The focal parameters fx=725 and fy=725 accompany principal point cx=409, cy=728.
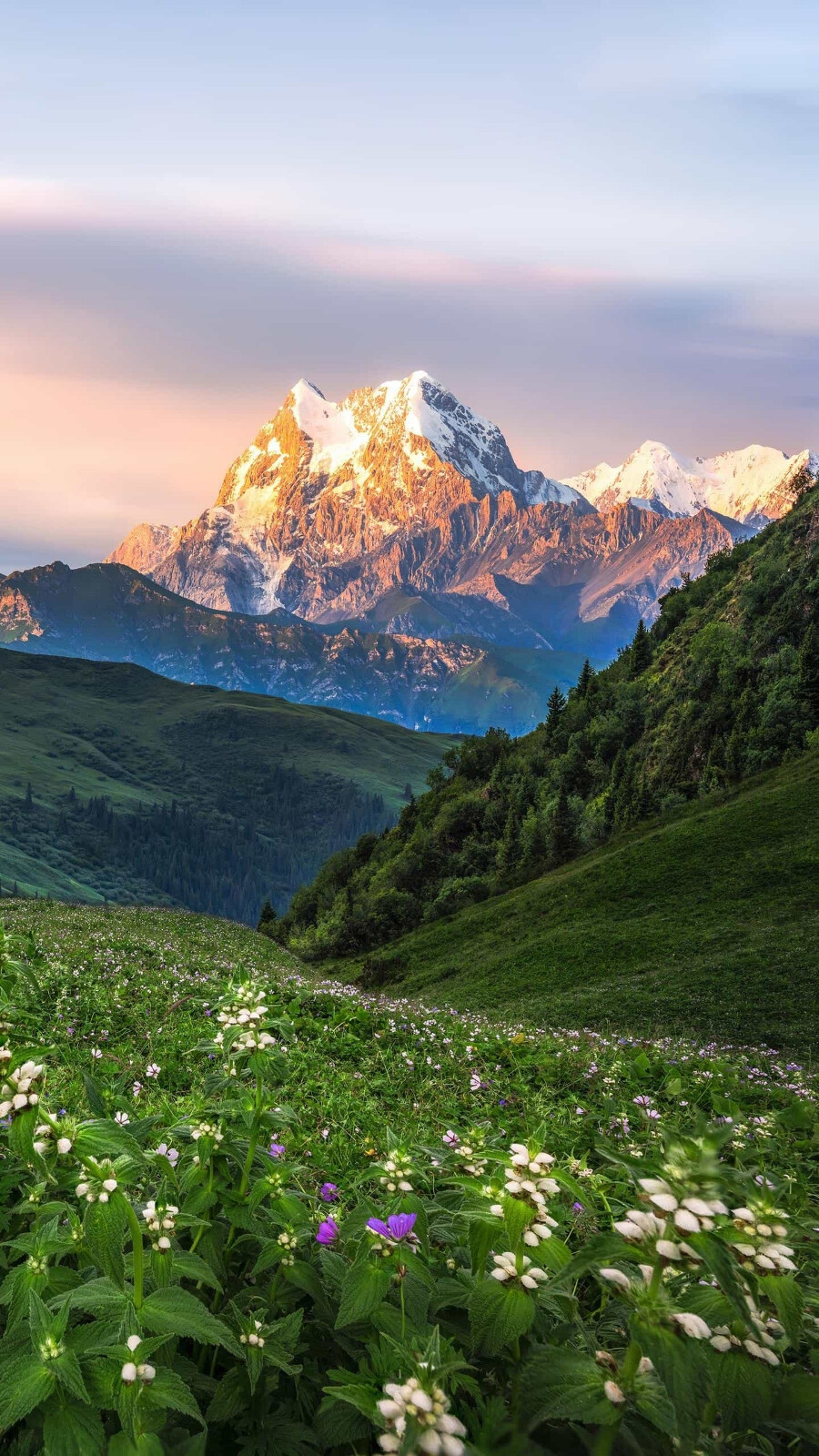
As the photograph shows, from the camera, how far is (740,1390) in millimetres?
2336

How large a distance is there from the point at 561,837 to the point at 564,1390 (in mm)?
74595

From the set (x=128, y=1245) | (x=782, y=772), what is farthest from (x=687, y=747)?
(x=128, y=1245)

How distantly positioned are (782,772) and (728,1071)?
4492 centimetres

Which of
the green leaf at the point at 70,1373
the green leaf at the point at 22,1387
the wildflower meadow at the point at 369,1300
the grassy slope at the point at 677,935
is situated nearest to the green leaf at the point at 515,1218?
the wildflower meadow at the point at 369,1300

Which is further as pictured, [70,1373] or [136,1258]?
[136,1258]

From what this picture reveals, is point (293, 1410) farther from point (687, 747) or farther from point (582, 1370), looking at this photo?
point (687, 747)

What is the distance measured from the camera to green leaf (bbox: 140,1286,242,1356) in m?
2.50

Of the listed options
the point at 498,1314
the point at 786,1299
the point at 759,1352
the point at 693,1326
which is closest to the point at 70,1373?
the point at 498,1314

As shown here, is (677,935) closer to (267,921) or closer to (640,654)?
(640,654)

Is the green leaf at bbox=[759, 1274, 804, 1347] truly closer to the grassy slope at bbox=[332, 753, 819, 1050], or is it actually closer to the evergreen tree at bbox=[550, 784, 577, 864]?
the grassy slope at bbox=[332, 753, 819, 1050]

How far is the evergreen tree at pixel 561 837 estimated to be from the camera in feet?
243

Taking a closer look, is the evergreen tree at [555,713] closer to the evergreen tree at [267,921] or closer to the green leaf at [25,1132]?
the evergreen tree at [267,921]

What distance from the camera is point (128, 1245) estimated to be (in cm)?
386

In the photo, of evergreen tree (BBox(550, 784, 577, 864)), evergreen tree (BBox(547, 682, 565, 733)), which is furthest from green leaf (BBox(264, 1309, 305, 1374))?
evergreen tree (BBox(547, 682, 565, 733))
